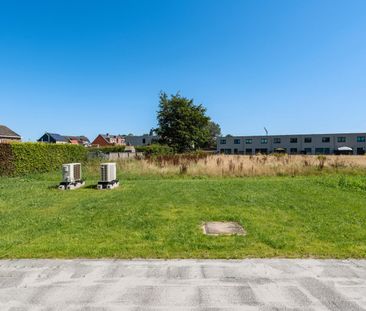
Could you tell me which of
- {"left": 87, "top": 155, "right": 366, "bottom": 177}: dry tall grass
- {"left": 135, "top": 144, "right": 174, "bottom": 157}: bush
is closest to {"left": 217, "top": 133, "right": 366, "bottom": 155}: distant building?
{"left": 135, "top": 144, "right": 174, "bottom": 157}: bush

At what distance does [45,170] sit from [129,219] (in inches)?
595

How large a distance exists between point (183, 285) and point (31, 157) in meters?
17.2

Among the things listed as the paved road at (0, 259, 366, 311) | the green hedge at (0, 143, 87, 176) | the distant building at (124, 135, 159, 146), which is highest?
the distant building at (124, 135, 159, 146)

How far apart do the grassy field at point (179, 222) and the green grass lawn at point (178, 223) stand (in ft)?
0.05

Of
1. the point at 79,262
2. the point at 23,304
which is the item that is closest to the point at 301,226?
the point at 79,262

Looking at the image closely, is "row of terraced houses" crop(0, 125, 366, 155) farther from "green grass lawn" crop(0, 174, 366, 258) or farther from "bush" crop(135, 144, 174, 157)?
"green grass lawn" crop(0, 174, 366, 258)

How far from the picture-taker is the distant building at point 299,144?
63.9 metres

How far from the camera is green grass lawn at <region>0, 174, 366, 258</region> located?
15.7 ft

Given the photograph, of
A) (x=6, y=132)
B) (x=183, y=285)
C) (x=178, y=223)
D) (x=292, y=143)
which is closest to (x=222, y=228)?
(x=178, y=223)

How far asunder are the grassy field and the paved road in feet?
1.31

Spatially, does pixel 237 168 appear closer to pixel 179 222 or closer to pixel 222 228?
pixel 179 222

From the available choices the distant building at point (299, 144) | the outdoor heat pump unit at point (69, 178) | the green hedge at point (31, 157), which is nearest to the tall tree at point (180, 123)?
the green hedge at point (31, 157)

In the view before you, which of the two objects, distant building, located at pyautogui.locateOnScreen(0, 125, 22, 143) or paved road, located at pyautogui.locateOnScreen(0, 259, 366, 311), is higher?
distant building, located at pyautogui.locateOnScreen(0, 125, 22, 143)

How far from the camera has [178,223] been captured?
21.0ft
